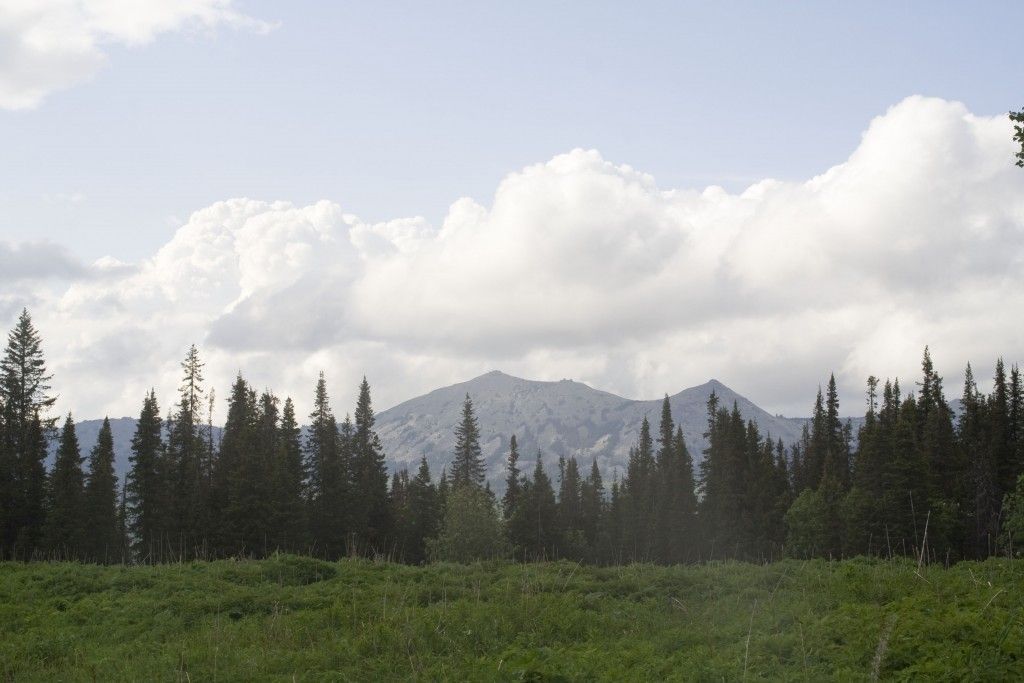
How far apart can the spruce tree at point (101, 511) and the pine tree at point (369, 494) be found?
19063 millimetres

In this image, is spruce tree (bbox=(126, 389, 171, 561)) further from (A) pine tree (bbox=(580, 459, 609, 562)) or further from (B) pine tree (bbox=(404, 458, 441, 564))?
(A) pine tree (bbox=(580, 459, 609, 562))

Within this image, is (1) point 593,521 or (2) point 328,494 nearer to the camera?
(2) point 328,494

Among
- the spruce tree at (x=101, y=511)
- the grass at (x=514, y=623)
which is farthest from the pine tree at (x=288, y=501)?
the grass at (x=514, y=623)

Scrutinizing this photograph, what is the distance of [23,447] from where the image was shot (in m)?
59.4

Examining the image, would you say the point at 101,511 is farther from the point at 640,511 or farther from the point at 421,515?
the point at 640,511

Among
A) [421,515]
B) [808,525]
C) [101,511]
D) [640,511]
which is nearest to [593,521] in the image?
[640,511]

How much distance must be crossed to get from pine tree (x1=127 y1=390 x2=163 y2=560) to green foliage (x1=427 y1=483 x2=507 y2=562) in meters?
21.0

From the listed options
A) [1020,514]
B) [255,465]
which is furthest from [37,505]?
[1020,514]

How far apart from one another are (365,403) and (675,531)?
35237mm

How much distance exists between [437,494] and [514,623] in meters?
73.2

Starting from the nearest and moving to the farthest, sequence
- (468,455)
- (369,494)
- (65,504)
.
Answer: (65,504), (369,494), (468,455)

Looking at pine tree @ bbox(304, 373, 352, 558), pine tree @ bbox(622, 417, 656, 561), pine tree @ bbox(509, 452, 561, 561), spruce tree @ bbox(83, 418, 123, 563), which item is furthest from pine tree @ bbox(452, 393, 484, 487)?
spruce tree @ bbox(83, 418, 123, 563)

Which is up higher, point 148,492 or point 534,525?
point 148,492

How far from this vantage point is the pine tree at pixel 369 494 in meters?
71.4
